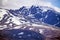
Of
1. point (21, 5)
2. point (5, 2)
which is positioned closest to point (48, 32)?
point (21, 5)

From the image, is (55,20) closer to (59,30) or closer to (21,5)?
(59,30)

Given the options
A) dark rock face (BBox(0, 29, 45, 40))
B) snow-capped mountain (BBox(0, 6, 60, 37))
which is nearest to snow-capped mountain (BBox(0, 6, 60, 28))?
snow-capped mountain (BBox(0, 6, 60, 37))

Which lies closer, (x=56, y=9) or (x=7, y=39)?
(x=7, y=39)

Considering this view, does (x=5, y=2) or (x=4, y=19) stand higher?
(x=5, y=2)

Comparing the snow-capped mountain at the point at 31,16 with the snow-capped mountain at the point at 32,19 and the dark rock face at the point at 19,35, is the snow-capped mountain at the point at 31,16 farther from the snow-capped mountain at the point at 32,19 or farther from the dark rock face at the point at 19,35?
the dark rock face at the point at 19,35

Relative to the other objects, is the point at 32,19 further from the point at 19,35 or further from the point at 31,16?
the point at 19,35

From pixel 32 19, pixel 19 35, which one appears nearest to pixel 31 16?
pixel 32 19

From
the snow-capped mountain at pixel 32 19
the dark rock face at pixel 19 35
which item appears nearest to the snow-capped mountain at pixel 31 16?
the snow-capped mountain at pixel 32 19

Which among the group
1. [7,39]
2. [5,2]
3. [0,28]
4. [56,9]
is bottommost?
[7,39]
